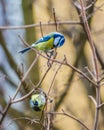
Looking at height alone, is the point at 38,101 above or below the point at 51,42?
below

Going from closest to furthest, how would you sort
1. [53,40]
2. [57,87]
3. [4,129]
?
[53,40] → [4,129] → [57,87]

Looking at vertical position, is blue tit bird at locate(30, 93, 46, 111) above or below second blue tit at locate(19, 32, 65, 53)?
below

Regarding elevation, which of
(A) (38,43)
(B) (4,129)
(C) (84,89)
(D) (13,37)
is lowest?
(C) (84,89)

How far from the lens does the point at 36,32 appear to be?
64.6 inches

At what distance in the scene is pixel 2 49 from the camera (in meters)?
1.62

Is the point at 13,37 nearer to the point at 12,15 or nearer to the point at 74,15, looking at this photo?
the point at 12,15

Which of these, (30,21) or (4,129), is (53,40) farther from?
(30,21)

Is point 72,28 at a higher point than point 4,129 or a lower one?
higher

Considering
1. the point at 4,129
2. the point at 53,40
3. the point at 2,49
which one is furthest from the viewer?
the point at 2,49

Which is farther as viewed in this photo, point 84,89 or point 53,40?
point 84,89

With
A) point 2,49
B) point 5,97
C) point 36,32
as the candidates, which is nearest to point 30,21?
point 36,32

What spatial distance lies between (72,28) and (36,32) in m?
0.17

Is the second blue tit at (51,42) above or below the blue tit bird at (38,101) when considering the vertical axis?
above

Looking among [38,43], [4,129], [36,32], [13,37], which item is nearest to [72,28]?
[36,32]
